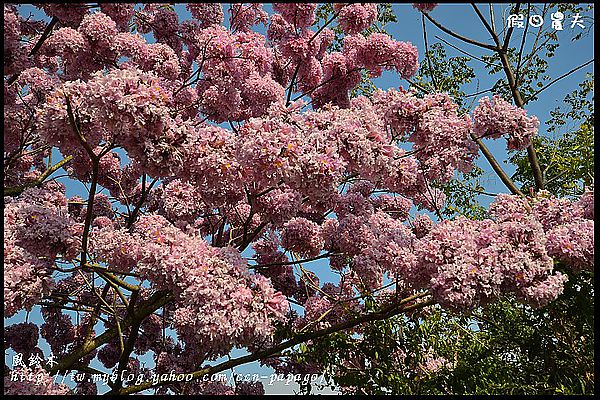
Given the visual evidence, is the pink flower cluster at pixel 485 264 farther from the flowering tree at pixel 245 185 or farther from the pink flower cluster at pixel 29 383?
the pink flower cluster at pixel 29 383

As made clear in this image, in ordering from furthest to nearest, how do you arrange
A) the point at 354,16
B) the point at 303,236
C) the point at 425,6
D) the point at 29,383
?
the point at 354,16 → the point at 303,236 → the point at 425,6 → the point at 29,383

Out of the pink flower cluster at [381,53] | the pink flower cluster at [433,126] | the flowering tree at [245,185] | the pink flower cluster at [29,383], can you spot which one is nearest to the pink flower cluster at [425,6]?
the flowering tree at [245,185]

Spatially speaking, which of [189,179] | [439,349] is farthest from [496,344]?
[189,179]

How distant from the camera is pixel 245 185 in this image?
4.38 meters

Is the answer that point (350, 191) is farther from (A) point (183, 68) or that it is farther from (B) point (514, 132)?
(A) point (183, 68)

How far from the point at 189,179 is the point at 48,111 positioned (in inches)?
43.6

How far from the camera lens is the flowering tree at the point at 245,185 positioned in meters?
3.60

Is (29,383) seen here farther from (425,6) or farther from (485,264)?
(425,6)

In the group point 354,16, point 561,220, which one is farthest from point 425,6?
point 561,220

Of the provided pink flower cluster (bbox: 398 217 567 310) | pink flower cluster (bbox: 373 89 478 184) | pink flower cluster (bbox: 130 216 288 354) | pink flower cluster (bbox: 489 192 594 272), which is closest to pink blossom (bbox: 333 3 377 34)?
pink flower cluster (bbox: 373 89 478 184)

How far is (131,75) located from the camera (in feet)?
11.2

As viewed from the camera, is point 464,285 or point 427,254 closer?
point 464,285

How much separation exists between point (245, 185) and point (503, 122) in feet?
7.24

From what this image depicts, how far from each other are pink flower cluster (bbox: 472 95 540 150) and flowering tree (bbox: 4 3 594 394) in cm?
1
